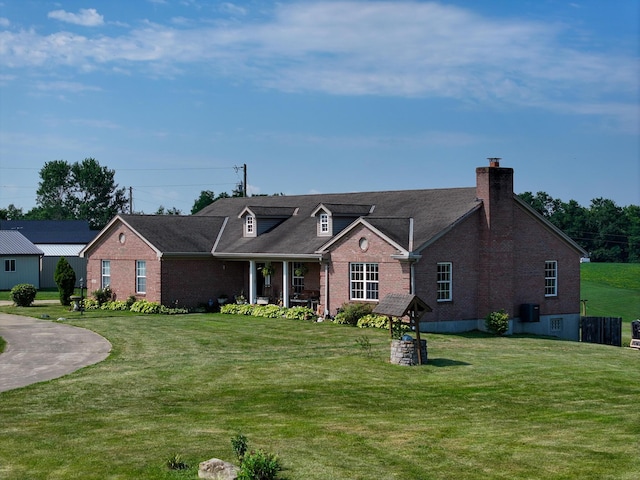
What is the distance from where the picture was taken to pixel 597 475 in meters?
15.3

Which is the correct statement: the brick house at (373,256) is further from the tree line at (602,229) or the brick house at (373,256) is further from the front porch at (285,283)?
the tree line at (602,229)

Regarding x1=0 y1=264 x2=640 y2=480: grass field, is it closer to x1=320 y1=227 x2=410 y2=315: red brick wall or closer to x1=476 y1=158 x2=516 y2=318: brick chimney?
x1=320 y1=227 x2=410 y2=315: red brick wall

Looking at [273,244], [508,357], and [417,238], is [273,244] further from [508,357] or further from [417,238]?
[508,357]

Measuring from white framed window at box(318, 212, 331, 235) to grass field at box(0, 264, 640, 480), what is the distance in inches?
362

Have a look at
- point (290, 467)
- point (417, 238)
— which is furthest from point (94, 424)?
point (417, 238)

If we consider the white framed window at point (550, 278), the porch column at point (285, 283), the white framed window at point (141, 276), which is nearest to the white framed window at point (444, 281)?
the white framed window at point (550, 278)

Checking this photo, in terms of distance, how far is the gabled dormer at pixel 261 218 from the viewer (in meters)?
46.4

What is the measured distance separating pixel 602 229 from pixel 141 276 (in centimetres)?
7995

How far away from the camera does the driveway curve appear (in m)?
25.6

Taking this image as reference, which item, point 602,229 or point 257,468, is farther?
point 602,229

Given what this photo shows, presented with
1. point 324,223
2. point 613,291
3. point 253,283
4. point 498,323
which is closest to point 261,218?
point 253,283

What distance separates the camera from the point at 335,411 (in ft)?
68.0

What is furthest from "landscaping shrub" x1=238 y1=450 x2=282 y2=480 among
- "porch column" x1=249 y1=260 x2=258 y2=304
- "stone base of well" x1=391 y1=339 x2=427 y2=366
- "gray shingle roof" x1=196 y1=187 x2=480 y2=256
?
"porch column" x1=249 y1=260 x2=258 y2=304

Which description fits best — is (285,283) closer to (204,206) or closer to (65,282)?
(65,282)
